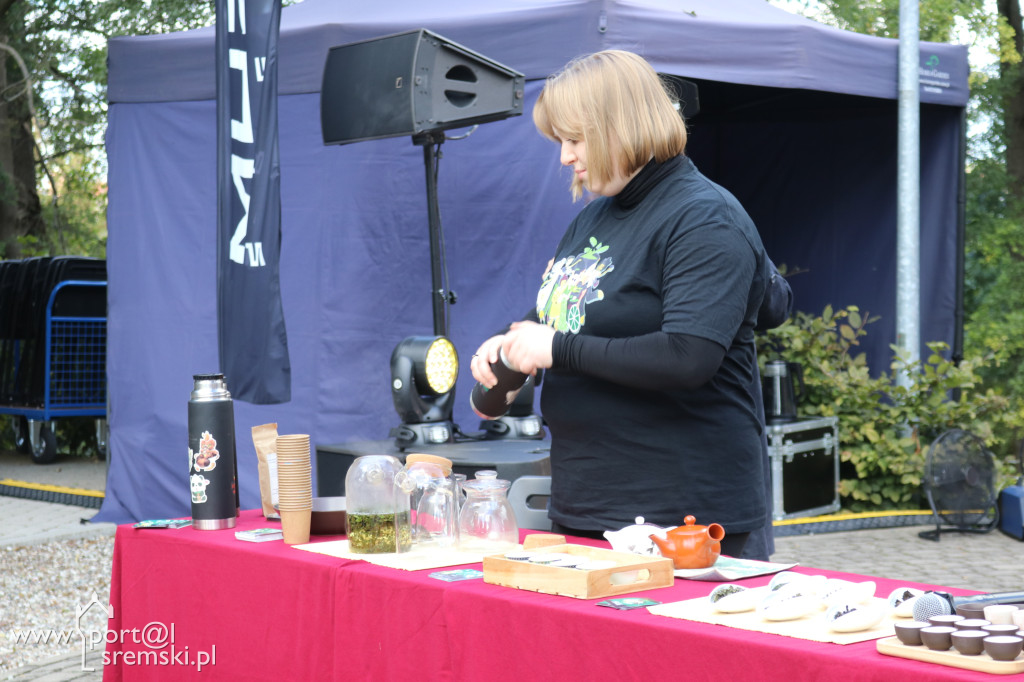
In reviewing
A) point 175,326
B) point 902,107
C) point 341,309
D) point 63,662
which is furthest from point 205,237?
point 902,107

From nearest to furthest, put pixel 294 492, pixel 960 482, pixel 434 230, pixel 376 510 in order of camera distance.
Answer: pixel 376 510
pixel 294 492
pixel 434 230
pixel 960 482

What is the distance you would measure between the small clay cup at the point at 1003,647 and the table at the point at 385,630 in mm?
31

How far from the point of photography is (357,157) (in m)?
5.80

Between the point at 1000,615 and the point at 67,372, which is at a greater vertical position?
the point at 1000,615

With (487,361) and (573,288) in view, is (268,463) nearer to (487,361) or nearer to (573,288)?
(487,361)

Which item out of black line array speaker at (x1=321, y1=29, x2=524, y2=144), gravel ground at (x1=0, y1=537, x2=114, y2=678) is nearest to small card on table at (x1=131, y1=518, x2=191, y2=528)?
gravel ground at (x1=0, y1=537, x2=114, y2=678)

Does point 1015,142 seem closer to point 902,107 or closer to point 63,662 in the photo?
point 902,107

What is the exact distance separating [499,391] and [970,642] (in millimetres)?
1083

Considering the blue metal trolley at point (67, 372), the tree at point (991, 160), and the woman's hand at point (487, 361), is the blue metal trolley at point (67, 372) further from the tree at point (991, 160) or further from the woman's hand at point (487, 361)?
the tree at point (991, 160)

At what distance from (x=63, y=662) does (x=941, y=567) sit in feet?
12.4

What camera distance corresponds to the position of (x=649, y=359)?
188cm

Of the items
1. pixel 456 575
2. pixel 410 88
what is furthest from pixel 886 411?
pixel 456 575

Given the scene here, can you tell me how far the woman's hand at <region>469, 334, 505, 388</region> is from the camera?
2088 mm

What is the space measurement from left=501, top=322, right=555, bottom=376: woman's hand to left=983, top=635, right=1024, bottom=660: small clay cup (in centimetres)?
91
